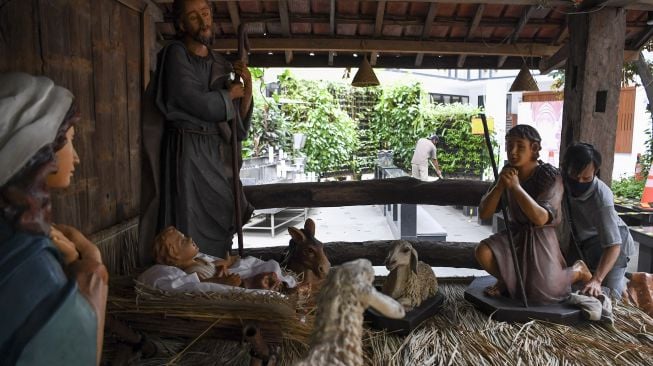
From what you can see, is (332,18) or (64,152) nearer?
(64,152)

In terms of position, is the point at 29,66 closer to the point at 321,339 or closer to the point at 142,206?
the point at 142,206

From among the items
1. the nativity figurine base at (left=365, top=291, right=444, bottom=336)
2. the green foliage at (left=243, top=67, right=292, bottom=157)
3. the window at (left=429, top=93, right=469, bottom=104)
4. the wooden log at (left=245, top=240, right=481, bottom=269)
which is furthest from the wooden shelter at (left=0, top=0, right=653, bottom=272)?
the window at (left=429, top=93, right=469, bottom=104)

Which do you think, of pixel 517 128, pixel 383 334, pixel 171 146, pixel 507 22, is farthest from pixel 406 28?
pixel 383 334

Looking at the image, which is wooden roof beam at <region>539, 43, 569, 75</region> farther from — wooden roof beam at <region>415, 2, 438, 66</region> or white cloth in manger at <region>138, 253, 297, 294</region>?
white cloth in manger at <region>138, 253, 297, 294</region>

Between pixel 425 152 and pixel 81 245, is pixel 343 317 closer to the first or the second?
pixel 81 245

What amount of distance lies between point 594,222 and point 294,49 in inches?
118

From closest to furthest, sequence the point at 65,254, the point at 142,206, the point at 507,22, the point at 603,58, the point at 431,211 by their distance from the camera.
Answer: the point at 65,254 → the point at 142,206 → the point at 603,58 → the point at 507,22 → the point at 431,211

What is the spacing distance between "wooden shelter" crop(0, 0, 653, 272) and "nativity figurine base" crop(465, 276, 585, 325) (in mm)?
1540

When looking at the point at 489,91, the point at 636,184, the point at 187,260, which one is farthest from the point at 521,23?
the point at 489,91

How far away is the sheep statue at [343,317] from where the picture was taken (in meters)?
1.25

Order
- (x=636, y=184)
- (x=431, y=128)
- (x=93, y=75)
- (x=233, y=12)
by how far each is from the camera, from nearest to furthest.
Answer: (x=93, y=75) → (x=233, y=12) → (x=636, y=184) → (x=431, y=128)

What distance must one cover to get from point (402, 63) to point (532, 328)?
3.64 meters

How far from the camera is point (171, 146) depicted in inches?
97.7

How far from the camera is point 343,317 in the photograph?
4.16 ft
